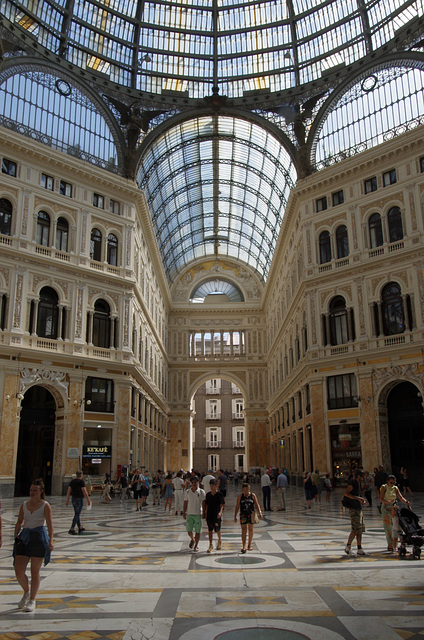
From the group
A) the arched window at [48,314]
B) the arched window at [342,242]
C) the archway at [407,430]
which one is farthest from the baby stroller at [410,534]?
the arched window at [342,242]

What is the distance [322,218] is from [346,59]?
440 inches

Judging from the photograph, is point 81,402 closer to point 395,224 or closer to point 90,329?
point 90,329

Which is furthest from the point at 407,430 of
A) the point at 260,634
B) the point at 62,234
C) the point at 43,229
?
the point at 260,634

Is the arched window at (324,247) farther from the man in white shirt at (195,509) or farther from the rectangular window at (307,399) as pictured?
the man in white shirt at (195,509)

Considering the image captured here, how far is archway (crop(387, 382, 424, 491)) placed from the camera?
1234 inches

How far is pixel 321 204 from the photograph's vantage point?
37938mm

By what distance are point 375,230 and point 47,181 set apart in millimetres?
19984

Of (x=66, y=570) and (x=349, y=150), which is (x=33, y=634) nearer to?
(x=66, y=570)

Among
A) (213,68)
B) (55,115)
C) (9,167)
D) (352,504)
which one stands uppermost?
(213,68)

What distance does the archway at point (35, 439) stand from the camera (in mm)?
31828

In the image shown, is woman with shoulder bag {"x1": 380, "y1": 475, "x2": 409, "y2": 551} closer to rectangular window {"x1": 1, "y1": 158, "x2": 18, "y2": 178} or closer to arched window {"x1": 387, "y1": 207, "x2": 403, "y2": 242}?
arched window {"x1": 387, "y1": 207, "x2": 403, "y2": 242}

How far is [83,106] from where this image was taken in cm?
3691

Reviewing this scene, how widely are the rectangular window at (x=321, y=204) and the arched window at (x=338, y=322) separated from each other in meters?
6.33

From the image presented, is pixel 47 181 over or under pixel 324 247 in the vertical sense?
over
